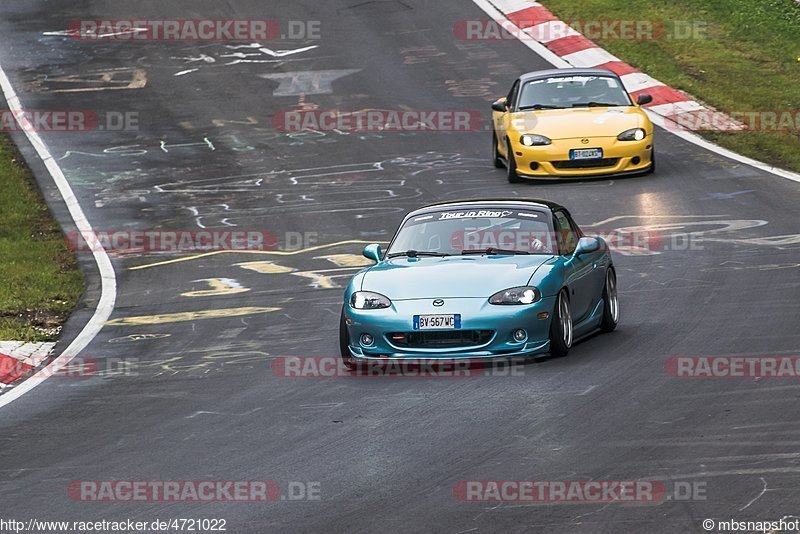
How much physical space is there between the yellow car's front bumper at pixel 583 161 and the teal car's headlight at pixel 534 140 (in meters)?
0.05

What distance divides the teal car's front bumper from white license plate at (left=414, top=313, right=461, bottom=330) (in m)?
0.03

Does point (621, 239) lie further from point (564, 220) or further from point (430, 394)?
point (430, 394)

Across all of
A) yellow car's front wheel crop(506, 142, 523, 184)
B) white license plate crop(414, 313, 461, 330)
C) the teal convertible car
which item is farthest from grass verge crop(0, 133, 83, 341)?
yellow car's front wheel crop(506, 142, 523, 184)

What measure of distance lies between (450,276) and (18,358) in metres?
4.12

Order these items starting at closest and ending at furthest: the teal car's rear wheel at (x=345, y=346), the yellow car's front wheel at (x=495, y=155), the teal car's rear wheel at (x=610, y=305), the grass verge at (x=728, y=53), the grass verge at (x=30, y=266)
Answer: the teal car's rear wheel at (x=345, y=346)
the teal car's rear wheel at (x=610, y=305)
the grass verge at (x=30, y=266)
the yellow car's front wheel at (x=495, y=155)
the grass verge at (x=728, y=53)

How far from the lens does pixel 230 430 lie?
10102mm

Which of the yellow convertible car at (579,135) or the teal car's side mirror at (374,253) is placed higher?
the teal car's side mirror at (374,253)

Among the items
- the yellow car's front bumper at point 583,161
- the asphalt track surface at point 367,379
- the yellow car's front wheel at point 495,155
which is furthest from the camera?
the yellow car's front wheel at point 495,155

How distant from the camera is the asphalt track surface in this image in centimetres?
828

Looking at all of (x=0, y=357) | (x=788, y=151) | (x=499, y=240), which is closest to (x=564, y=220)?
(x=499, y=240)

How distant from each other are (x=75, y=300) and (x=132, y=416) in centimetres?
578

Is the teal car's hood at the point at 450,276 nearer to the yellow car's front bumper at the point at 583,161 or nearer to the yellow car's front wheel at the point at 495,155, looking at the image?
the yellow car's front bumper at the point at 583,161

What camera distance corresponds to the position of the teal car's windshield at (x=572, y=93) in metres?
22.5

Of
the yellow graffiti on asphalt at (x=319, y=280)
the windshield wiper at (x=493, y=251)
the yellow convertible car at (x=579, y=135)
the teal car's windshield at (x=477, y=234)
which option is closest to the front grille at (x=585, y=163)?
the yellow convertible car at (x=579, y=135)
